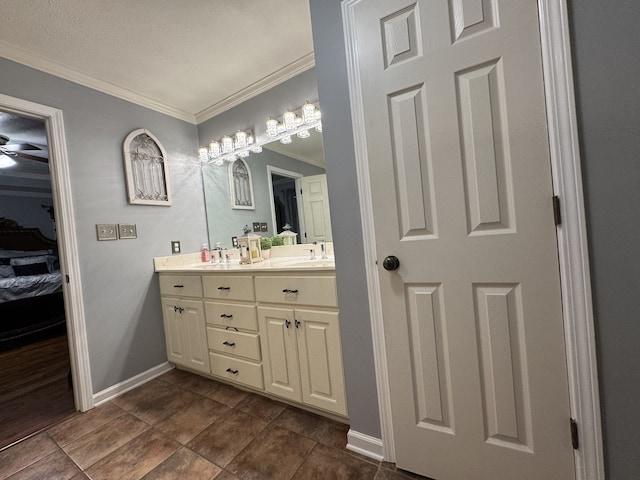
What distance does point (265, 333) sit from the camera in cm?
155

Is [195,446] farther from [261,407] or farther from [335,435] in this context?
[335,435]

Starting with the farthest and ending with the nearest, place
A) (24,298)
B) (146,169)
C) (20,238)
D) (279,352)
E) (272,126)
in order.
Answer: (20,238)
(24,298)
(146,169)
(272,126)
(279,352)

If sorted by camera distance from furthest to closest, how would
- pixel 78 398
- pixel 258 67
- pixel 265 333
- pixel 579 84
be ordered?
1. pixel 258 67
2. pixel 78 398
3. pixel 265 333
4. pixel 579 84

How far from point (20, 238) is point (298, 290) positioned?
6082 mm

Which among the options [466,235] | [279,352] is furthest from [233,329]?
[466,235]

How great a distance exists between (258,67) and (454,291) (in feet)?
6.69

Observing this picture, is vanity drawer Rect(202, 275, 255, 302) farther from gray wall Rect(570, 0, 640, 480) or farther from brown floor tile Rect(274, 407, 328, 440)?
gray wall Rect(570, 0, 640, 480)

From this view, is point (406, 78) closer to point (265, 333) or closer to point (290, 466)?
point (265, 333)

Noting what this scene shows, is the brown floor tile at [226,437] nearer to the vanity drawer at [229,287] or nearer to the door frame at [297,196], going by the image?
the vanity drawer at [229,287]

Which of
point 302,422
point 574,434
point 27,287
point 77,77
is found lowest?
point 302,422

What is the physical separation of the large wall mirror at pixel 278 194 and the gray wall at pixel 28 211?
15.6 ft

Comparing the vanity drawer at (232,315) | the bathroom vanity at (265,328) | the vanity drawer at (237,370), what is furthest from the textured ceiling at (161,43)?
the vanity drawer at (237,370)

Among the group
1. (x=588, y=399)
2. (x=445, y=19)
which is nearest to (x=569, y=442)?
(x=588, y=399)

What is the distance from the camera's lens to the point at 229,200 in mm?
2527
